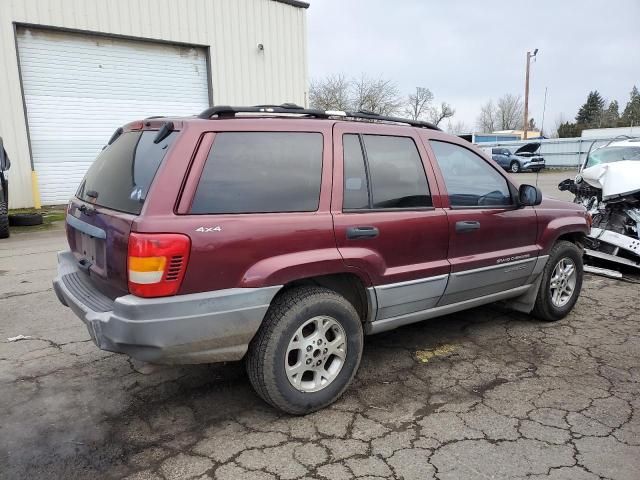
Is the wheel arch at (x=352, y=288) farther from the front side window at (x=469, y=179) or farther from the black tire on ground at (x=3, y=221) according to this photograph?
the black tire on ground at (x=3, y=221)

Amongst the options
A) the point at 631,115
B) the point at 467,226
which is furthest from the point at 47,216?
the point at 631,115

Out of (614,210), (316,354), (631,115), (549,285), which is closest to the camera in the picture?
(316,354)

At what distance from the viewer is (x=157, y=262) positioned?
2543 mm

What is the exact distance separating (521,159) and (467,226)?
95.9 ft

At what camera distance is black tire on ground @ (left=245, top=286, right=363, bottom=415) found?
2875 mm

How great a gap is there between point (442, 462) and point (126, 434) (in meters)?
1.75

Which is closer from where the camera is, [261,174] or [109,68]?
[261,174]

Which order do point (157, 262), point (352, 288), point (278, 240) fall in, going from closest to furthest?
point (157, 262) → point (278, 240) → point (352, 288)

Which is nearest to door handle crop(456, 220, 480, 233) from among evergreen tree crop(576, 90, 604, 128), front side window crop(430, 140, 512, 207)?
front side window crop(430, 140, 512, 207)

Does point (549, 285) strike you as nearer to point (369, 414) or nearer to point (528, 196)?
point (528, 196)

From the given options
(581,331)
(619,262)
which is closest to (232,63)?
(619,262)

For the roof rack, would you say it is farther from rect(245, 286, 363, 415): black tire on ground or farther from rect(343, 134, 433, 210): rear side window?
rect(245, 286, 363, 415): black tire on ground

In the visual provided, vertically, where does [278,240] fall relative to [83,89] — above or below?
below

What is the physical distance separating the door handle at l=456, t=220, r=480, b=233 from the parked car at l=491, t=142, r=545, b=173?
88.6 feet
